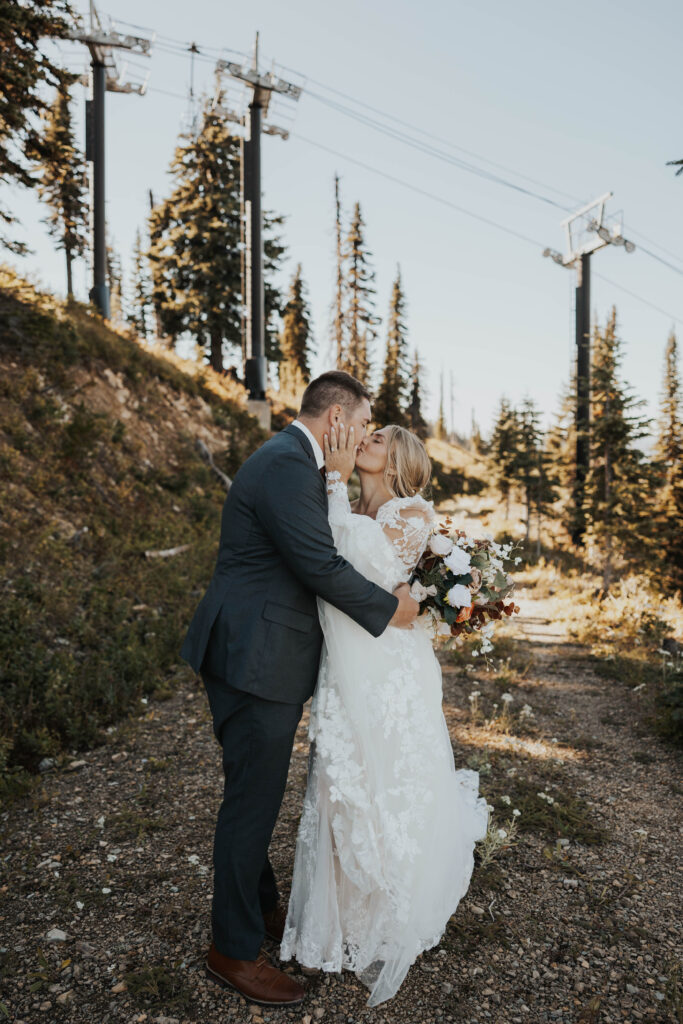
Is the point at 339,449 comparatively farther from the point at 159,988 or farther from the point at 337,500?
the point at 159,988

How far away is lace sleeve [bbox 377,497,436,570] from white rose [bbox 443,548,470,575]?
0.18m

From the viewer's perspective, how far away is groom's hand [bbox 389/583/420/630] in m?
2.99

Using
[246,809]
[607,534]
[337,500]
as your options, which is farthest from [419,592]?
[607,534]

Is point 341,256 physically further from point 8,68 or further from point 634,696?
point 634,696

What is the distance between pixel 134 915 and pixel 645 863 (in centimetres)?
332

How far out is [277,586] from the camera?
2.91 m

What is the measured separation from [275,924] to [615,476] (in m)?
15.7

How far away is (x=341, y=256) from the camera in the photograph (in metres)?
35.5

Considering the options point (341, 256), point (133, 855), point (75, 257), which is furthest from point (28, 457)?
point (75, 257)

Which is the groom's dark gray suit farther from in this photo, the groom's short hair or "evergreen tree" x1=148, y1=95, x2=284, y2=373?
"evergreen tree" x1=148, y1=95, x2=284, y2=373

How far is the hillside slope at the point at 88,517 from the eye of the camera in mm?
6074

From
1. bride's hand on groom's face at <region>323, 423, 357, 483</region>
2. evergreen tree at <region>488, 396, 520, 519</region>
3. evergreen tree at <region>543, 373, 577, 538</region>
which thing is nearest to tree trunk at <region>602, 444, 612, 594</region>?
evergreen tree at <region>543, 373, 577, 538</region>

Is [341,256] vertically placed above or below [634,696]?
above

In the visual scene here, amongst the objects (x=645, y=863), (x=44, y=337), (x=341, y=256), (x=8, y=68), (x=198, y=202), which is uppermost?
(x=341, y=256)
